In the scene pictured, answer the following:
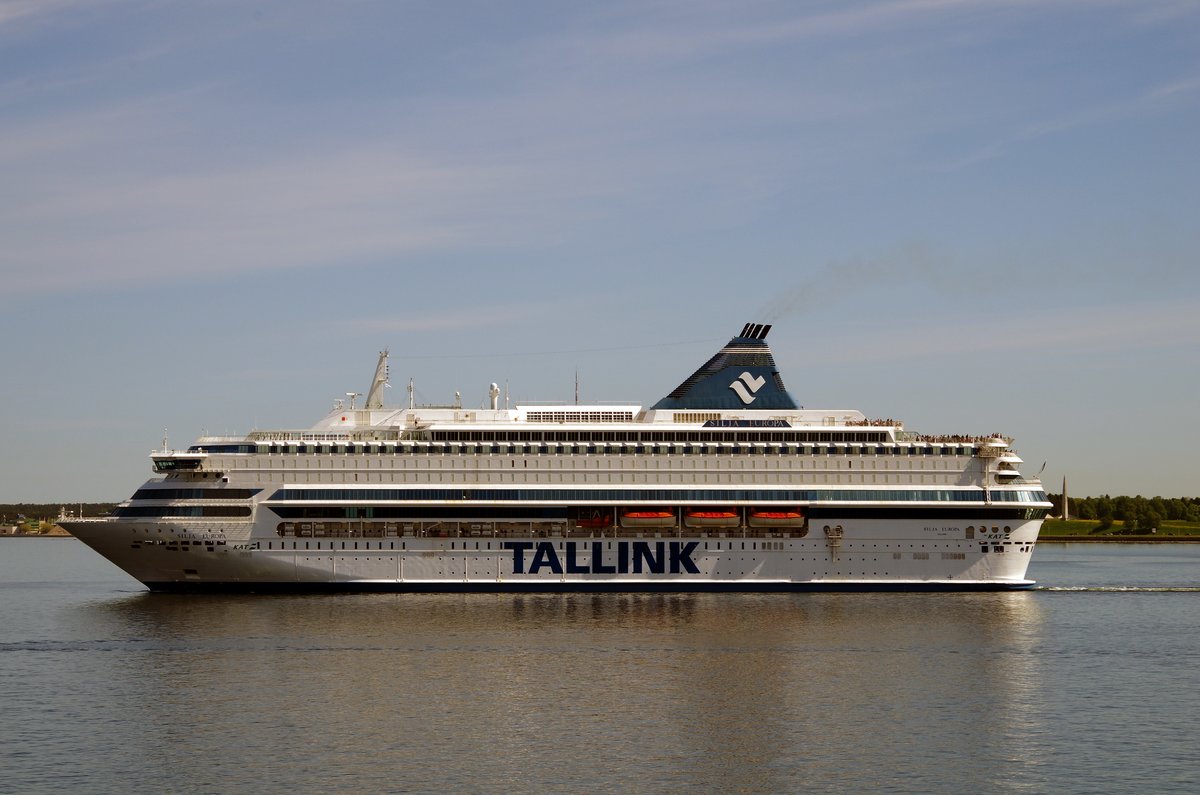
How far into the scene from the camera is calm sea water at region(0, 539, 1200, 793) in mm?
31406

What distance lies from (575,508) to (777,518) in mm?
9262

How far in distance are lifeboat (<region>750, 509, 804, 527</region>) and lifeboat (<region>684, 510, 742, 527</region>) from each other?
2.88 ft

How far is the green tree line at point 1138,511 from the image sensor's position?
17638cm

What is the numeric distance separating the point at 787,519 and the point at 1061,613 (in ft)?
41.3

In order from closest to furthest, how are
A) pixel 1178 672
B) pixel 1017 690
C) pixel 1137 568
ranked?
pixel 1017 690 < pixel 1178 672 < pixel 1137 568

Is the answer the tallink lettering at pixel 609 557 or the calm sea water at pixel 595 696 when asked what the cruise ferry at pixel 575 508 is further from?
the calm sea water at pixel 595 696

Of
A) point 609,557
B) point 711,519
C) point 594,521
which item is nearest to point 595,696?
point 609,557

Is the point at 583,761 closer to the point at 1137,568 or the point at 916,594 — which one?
the point at 916,594

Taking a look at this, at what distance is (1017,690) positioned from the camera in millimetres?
40844

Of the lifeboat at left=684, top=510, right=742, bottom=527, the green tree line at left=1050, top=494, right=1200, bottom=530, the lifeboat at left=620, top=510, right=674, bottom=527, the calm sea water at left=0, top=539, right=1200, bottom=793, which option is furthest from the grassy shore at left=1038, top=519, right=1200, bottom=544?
the lifeboat at left=620, top=510, right=674, bottom=527

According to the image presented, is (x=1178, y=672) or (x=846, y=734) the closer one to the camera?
(x=846, y=734)

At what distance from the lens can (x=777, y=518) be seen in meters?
65.2

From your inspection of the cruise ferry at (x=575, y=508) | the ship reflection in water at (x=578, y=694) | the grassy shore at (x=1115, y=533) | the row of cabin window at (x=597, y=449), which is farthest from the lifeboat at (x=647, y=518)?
the grassy shore at (x=1115, y=533)

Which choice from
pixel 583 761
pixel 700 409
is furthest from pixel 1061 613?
pixel 583 761
